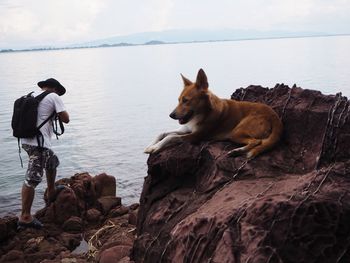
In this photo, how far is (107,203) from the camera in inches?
503

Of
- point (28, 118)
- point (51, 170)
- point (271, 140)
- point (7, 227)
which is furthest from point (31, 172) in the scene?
point (271, 140)

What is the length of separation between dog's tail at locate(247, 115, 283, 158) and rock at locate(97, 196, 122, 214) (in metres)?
6.35

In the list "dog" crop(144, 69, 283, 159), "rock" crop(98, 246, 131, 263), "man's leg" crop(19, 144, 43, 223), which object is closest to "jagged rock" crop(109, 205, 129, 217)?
"man's leg" crop(19, 144, 43, 223)

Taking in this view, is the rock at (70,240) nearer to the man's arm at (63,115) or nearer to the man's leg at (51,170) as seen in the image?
the man's leg at (51,170)

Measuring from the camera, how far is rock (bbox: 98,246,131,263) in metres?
8.62

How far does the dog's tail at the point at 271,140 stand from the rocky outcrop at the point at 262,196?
11 centimetres

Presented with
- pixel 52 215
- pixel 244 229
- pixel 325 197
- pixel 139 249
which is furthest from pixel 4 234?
pixel 325 197

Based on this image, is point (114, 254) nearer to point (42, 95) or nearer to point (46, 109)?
point (46, 109)

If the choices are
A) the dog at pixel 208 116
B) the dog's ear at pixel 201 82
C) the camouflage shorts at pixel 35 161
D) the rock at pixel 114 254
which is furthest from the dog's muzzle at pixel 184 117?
the camouflage shorts at pixel 35 161

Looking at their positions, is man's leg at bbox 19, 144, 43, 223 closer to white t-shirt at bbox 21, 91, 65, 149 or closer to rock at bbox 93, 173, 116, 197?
white t-shirt at bbox 21, 91, 65, 149

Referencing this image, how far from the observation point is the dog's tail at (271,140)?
281 inches

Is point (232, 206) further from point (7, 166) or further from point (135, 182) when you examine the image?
point (7, 166)

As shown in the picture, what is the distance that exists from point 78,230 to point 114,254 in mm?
2919

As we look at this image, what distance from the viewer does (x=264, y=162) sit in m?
7.01
